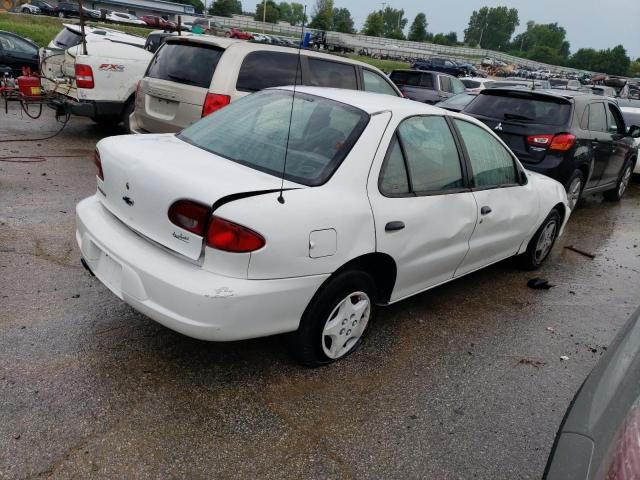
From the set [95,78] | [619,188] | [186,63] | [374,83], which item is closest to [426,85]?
[619,188]

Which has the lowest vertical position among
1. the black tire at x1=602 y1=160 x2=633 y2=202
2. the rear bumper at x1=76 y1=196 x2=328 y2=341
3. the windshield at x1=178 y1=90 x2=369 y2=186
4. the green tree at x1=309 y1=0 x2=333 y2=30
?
the black tire at x1=602 y1=160 x2=633 y2=202

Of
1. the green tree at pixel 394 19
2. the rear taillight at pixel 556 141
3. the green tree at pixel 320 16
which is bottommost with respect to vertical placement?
the rear taillight at pixel 556 141

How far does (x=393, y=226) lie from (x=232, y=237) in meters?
1.03

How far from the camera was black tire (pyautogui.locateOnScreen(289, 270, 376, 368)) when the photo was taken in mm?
2811

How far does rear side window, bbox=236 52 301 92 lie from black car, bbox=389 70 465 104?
28.6 feet

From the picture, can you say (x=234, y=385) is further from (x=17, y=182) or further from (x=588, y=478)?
(x=17, y=182)

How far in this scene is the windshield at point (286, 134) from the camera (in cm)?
290

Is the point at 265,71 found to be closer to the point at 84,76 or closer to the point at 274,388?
the point at 84,76

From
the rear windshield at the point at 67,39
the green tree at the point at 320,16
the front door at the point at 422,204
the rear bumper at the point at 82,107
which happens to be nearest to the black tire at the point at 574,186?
the green tree at the point at 320,16

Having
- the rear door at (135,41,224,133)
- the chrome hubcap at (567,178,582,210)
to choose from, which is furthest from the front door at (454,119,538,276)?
the rear door at (135,41,224,133)

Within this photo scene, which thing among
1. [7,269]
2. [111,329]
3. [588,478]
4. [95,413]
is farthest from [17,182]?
[588,478]

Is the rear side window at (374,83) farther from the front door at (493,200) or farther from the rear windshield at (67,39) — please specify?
the rear windshield at (67,39)

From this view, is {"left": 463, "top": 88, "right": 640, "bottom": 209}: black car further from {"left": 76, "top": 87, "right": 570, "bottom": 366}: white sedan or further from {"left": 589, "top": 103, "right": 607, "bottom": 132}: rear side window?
{"left": 76, "top": 87, "right": 570, "bottom": 366}: white sedan

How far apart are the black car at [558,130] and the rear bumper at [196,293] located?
486cm
